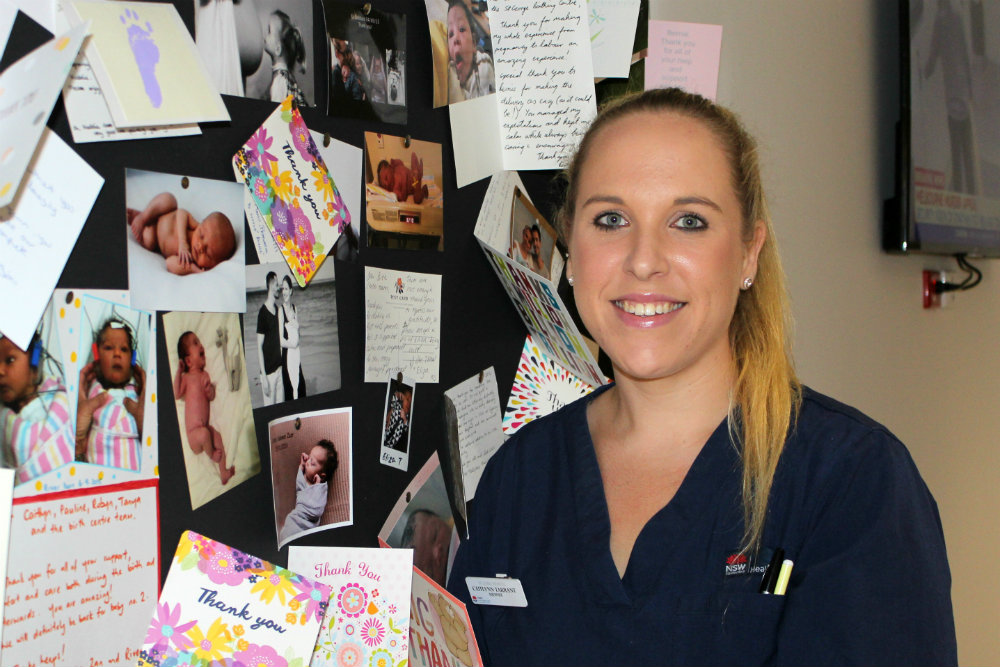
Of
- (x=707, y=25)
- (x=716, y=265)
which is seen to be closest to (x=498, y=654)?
(x=716, y=265)

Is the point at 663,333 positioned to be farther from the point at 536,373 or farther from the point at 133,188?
the point at 133,188

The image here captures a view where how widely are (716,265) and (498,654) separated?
0.55 metres

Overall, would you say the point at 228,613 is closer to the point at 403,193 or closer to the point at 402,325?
the point at 402,325

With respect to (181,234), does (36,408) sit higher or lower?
lower

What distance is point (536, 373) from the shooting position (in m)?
1.33

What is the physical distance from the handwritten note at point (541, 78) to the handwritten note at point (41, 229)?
66cm

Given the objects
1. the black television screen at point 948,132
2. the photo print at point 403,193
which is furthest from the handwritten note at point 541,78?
the black television screen at point 948,132

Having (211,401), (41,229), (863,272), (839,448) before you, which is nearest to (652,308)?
(839,448)

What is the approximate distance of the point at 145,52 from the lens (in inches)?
28.9

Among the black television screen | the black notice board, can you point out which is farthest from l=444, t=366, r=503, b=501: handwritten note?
the black television screen

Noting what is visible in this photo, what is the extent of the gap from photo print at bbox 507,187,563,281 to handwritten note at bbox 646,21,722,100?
1.08 ft

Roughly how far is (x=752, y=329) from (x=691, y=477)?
0.75ft

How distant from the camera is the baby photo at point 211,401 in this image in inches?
30.4

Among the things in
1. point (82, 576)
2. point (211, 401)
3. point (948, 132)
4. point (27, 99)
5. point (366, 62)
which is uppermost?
point (948, 132)
